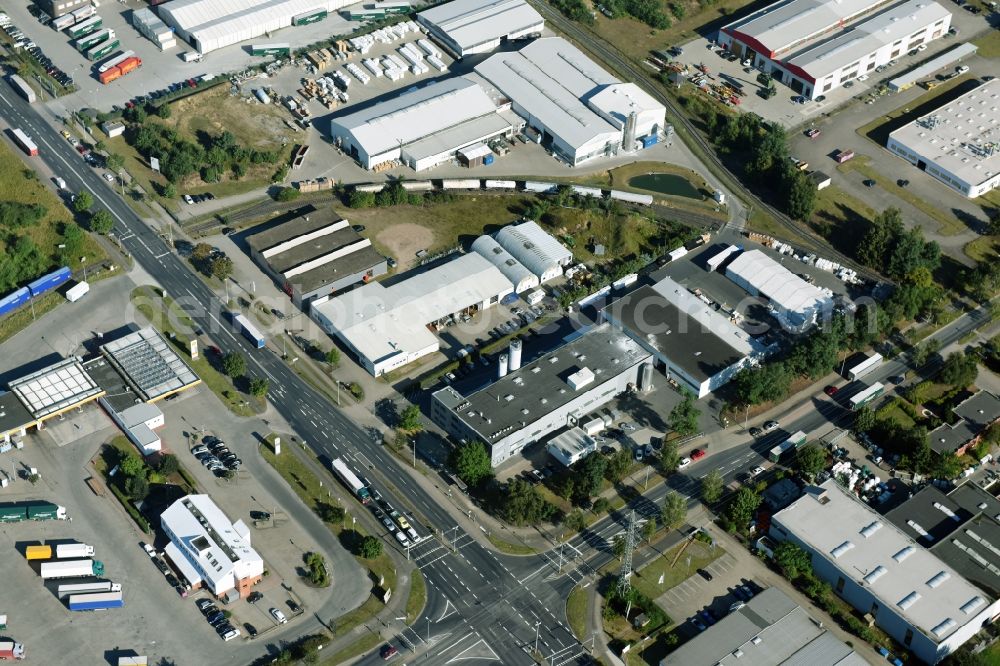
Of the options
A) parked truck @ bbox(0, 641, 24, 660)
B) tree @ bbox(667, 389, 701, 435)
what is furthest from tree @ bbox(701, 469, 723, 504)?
parked truck @ bbox(0, 641, 24, 660)

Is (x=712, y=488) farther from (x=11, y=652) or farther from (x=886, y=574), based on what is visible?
(x=11, y=652)

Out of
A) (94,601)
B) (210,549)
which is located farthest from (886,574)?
(94,601)

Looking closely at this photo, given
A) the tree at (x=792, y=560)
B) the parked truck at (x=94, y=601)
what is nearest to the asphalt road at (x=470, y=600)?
the parked truck at (x=94, y=601)

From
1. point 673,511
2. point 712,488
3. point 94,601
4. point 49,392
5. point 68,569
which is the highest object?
point 49,392

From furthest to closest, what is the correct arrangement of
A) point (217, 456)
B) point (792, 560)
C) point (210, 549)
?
point (217, 456) < point (792, 560) < point (210, 549)

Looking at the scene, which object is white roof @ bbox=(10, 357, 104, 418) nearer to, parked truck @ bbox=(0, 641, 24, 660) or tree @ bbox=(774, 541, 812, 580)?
parked truck @ bbox=(0, 641, 24, 660)

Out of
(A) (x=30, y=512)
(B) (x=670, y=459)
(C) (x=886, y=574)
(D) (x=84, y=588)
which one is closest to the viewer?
(D) (x=84, y=588)
